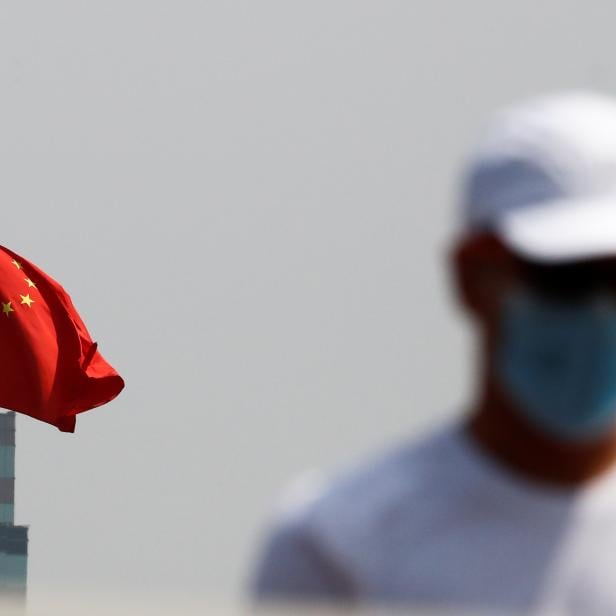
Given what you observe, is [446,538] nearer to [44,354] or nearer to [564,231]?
[564,231]

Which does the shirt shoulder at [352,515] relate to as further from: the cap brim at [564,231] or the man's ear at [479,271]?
the cap brim at [564,231]

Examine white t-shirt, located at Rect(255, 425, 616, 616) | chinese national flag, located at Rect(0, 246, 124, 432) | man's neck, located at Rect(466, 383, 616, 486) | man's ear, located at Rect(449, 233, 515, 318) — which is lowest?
chinese national flag, located at Rect(0, 246, 124, 432)

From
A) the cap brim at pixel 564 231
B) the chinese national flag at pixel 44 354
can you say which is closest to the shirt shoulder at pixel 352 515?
the cap brim at pixel 564 231

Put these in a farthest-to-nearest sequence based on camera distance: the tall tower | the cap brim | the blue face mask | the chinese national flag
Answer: the tall tower, the chinese national flag, the blue face mask, the cap brim

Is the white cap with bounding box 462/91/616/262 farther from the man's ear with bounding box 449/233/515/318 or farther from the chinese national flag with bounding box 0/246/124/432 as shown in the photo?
the chinese national flag with bounding box 0/246/124/432

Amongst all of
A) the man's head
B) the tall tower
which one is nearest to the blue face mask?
the man's head

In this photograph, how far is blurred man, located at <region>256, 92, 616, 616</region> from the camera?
5488mm

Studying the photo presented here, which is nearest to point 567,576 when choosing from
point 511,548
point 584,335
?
point 511,548

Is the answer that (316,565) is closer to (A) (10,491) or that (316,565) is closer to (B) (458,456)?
(B) (458,456)

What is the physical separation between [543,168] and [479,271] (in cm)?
24

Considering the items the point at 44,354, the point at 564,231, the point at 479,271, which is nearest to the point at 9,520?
the point at 44,354

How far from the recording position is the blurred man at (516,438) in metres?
5.49

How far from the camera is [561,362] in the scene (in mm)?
5590

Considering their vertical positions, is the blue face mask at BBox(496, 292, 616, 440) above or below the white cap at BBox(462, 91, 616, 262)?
below
